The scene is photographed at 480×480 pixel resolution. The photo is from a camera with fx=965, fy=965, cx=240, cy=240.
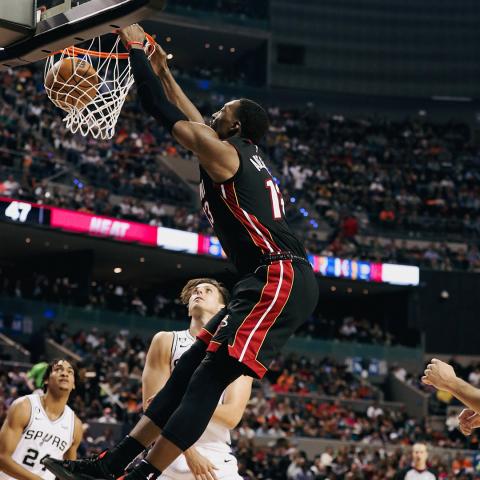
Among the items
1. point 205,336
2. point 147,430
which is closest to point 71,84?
point 205,336

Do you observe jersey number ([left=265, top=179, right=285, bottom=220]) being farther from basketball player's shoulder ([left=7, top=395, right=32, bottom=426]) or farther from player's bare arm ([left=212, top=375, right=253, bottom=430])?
basketball player's shoulder ([left=7, top=395, right=32, bottom=426])

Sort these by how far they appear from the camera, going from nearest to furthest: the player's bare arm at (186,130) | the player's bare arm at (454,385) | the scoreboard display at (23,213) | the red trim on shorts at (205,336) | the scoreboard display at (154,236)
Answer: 1. the player's bare arm at (186,130)
2. the player's bare arm at (454,385)
3. the red trim on shorts at (205,336)
4. the scoreboard display at (23,213)
5. the scoreboard display at (154,236)

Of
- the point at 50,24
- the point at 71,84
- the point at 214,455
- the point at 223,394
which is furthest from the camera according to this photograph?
the point at 223,394

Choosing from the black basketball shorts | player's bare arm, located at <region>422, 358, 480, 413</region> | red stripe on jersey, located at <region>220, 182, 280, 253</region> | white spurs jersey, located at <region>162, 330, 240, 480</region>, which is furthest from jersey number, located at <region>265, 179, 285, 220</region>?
white spurs jersey, located at <region>162, 330, 240, 480</region>

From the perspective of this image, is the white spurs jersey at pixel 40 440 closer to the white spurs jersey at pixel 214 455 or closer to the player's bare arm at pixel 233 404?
the white spurs jersey at pixel 214 455

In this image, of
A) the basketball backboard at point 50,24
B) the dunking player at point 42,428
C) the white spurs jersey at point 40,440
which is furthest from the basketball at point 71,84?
the white spurs jersey at point 40,440

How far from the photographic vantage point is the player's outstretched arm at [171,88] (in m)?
5.77

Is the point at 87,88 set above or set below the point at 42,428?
above

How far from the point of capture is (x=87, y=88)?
6.56 m

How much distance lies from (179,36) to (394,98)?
951cm

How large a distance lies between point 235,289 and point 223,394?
166 centimetres

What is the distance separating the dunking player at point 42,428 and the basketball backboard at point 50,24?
289 cm

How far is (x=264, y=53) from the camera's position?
40.9 metres

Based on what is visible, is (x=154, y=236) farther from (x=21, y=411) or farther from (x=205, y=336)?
(x=205, y=336)
